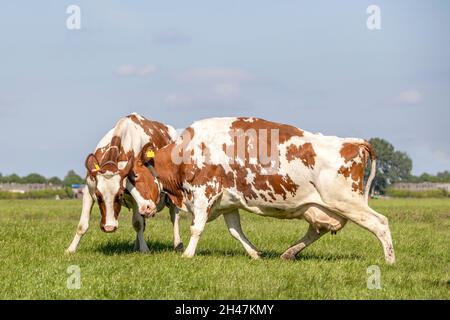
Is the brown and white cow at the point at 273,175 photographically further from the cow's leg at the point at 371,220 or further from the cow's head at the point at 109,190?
the cow's head at the point at 109,190

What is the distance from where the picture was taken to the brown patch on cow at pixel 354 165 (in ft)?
41.8

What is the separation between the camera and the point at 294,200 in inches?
511

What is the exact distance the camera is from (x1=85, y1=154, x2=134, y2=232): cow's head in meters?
13.2

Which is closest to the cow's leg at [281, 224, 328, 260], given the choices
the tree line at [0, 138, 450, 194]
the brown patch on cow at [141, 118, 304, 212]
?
the brown patch on cow at [141, 118, 304, 212]

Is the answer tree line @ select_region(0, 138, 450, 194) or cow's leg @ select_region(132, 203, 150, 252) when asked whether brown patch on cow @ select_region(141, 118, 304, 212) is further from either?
tree line @ select_region(0, 138, 450, 194)

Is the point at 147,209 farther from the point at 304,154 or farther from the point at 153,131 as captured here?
the point at 304,154

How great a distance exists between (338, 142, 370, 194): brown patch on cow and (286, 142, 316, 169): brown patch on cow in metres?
0.51

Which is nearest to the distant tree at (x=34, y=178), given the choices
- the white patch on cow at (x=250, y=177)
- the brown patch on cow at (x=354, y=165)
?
the white patch on cow at (x=250, y=177)

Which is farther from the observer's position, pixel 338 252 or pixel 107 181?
pixel 338 252

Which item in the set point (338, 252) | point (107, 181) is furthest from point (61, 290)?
point (338, 252)

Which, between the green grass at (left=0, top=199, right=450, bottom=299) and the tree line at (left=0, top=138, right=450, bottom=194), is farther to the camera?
the tree line at (left=0, top=138, right=450, bottom=194)

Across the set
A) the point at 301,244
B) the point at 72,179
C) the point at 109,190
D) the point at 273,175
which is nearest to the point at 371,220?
the point at 301,244

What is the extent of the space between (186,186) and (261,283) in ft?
12.1

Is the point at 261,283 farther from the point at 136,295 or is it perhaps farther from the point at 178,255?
the point at 178,255
